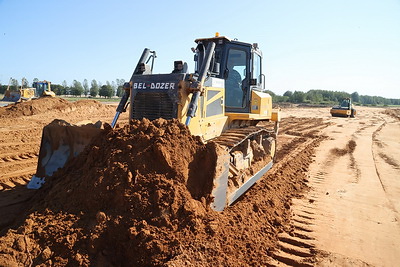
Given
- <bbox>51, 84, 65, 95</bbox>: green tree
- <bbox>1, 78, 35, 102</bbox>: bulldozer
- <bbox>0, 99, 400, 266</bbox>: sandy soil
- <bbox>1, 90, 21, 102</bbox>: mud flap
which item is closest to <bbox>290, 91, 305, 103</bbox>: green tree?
<bbox>51, 84, 65, 95</bbox>: green tree

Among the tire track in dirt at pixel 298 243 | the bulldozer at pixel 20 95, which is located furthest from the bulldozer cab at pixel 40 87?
the tire track in dirt at pixel 298 243

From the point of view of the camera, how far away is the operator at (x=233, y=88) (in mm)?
6286

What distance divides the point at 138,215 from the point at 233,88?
4015 mm

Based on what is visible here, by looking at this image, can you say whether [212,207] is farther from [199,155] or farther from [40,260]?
[40,260]

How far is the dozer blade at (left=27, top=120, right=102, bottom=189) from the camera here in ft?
15.9

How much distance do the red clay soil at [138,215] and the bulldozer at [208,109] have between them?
38cm

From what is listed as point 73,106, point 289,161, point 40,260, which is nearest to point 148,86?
point 40,260

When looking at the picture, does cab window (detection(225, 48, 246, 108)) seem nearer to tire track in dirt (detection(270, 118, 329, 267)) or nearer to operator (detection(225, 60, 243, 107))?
operator (detection(225, 60, 243, 107))

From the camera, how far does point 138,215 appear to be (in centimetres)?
319

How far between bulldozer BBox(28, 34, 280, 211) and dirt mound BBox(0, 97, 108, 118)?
15181 mm

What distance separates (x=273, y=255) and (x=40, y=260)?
106 inches

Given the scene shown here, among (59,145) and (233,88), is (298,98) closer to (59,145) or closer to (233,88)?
(233,88)

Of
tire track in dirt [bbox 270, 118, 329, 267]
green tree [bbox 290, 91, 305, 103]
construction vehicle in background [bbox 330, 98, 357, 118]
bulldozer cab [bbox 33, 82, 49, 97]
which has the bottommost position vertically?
tire track in dirt [bbox 270, 118, 329, 267]

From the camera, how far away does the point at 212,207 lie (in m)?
3.78
